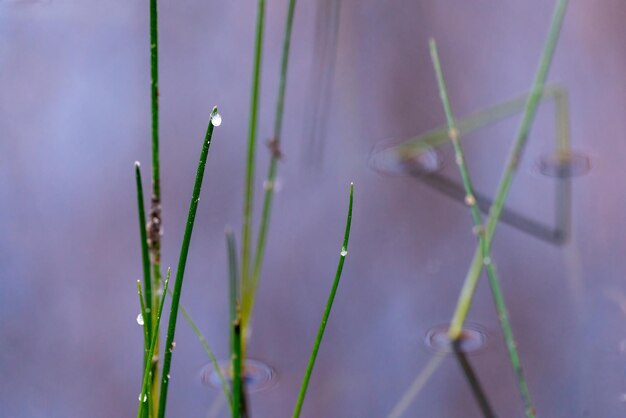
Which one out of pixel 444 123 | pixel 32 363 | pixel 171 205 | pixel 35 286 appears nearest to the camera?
pixel 32 363

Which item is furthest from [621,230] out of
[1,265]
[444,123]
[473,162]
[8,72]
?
[8,72]

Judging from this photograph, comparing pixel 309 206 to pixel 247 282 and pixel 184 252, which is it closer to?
pixel 247 282

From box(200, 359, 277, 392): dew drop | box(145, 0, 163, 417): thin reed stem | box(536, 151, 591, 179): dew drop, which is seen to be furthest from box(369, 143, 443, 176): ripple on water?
box(145, 0, 163, 417): thin reed stem

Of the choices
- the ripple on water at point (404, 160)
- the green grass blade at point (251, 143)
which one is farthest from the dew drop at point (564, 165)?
the green grass blade at point (251, 143)

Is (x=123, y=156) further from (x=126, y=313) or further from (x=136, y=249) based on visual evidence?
(x=126, y=313)

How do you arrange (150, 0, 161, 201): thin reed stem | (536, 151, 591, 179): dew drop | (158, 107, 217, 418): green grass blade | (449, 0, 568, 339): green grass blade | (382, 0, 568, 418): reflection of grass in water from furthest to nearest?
1. (536, 151, 591, 179): dew drop
2. (449, 0, 568, 339): green grass blade
3. (382, 0, 568, 418): reflection of grass in water
4. (150, 0, 161, 201): thin reed stem
5. (158, 107, 217, 418): green grass blade

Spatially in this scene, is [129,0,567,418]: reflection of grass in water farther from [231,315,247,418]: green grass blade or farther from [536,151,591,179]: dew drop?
[536,151,591,179]: dew drop
